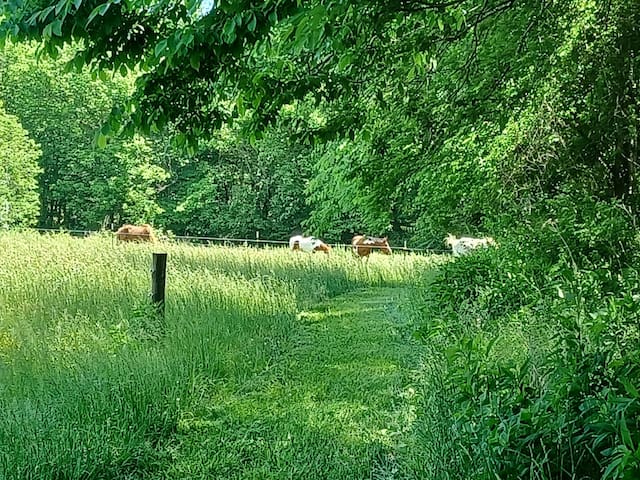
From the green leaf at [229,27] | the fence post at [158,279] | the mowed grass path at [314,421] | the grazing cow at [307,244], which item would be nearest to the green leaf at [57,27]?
the green leaf at [229,27]

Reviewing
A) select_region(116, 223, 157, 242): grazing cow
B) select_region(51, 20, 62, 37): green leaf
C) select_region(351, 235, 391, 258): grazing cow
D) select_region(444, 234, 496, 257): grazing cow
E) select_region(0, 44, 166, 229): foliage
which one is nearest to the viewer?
select_region(51, 20, 62, 37): green leaf

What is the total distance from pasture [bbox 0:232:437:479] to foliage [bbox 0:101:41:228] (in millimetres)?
19353

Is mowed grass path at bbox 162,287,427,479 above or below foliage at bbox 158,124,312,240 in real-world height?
below

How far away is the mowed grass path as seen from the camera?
3301 mm

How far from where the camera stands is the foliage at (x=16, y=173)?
25672mm

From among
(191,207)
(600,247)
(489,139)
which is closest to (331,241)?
(191,207)

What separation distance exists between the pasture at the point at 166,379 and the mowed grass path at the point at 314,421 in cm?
1

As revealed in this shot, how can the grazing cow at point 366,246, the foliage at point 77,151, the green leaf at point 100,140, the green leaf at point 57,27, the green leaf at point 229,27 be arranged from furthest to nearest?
the foliage at point 77,151
the grazing cow at point 366,246
the green leaf at point 100,140
the green leaf at point 229,27
the green leaf at point 57,27

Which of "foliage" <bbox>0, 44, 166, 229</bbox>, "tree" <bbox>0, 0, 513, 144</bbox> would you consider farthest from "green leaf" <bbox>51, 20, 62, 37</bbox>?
"foliage" <bbox>0, 44, 166, 229</bbox>

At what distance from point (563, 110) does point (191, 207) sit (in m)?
28.6

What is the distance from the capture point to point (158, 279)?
6.07 metres

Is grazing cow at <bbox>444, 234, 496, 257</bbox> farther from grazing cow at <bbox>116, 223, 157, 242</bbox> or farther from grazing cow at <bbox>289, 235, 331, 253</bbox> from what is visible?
grazing cow at <bbox>116, 223, 157, 242</bbox>

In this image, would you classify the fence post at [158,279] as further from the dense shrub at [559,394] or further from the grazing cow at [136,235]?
the grazing cow at [136,235]

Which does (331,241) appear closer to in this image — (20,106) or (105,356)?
(20,106)
